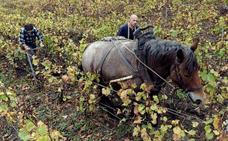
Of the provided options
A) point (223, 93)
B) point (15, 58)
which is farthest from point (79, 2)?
point (223, 93)

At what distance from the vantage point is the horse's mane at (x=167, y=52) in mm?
4910

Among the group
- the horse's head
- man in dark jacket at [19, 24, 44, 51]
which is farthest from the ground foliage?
man in dark jacket at [19, 24, 44, 51]

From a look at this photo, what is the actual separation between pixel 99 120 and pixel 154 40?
2.07 metres

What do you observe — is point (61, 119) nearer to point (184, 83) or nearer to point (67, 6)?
point (184, 83)

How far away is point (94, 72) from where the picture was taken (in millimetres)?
6363

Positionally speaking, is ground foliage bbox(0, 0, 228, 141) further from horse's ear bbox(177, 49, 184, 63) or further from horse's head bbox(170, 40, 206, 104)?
horse's ear bbox(177, 49, 184, 63)

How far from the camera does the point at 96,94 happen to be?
21.5 ft

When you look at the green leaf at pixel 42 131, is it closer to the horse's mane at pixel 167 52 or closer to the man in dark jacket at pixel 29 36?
the horse's mane at pixel 167 52

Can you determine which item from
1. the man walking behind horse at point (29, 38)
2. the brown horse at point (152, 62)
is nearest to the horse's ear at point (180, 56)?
the brown horse at point (152, 62)

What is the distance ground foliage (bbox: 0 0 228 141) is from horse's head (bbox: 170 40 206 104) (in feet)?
0.47

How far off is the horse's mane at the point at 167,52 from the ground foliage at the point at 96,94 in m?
0.25

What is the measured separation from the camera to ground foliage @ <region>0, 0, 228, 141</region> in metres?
Answer: 4.53

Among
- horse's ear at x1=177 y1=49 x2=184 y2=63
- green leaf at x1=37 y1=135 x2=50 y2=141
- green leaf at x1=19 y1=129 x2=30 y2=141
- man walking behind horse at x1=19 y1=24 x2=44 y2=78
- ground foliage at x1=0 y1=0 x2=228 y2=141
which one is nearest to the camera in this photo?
green leaf at x1=37 y1=135 x2=50 y2=141

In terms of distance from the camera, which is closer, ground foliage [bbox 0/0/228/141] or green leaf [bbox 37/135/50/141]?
green leaf [bbox 37/135/50/141]
